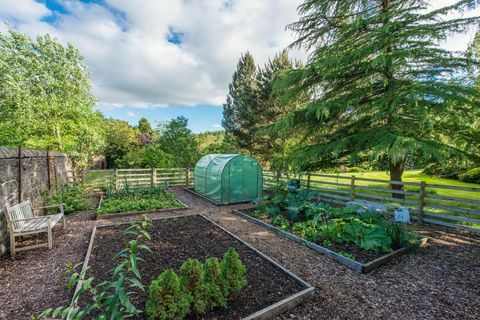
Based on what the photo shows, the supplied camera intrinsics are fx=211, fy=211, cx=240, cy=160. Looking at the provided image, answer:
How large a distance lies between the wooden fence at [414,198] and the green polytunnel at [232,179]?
1873 millimetres

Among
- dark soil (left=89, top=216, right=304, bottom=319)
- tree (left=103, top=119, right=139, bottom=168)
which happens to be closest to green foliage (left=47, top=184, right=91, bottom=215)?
dark soil (left=89, top=216, right=304, bottom=319)

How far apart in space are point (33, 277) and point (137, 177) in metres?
7.54

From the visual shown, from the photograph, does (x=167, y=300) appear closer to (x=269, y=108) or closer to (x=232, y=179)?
(x=232, y=179)

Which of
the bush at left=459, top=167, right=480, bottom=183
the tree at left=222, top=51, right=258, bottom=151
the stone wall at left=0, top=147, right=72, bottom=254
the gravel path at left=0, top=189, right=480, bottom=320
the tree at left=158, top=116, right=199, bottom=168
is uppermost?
the tree at left=222, top=51, right=258, bottom=151

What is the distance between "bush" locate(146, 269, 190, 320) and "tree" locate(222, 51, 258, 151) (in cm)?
1543

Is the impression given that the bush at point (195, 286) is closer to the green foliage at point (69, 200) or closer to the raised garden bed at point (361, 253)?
the raised garden bed at point (361, 253)

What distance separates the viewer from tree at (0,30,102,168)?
355 inches

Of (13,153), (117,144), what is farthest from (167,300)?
(117,144)

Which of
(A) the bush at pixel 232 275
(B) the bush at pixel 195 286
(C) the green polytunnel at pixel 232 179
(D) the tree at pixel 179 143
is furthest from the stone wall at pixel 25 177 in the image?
(D) the tree at pixel 179 143

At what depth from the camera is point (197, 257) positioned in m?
3.72

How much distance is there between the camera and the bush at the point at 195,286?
2.31 meters

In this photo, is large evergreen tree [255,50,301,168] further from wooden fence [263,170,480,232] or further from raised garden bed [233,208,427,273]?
raised garden bed [233,208,427,273]

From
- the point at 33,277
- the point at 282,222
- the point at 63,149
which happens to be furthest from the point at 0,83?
the point at 282,222

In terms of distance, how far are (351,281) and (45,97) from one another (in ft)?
43.7
